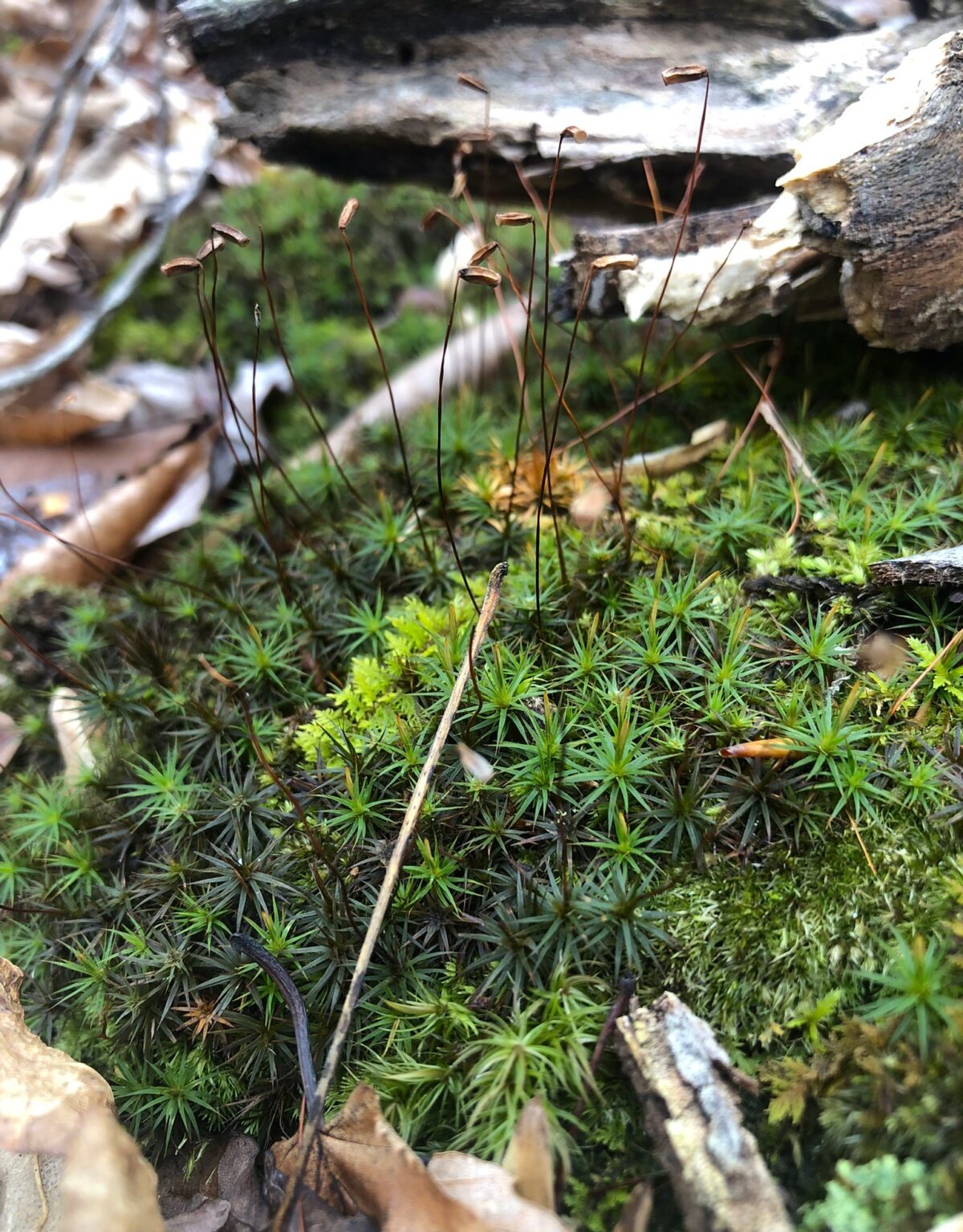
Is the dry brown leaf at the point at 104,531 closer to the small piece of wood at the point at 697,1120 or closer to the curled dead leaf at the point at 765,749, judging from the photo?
the curled dead leaf at the point at 765,749

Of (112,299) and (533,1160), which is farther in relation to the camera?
(112,299)

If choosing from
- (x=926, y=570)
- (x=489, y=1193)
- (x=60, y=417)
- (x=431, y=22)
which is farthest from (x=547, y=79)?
(x=489, y=1193)

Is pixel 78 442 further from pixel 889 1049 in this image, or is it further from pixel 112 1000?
pixel 889 1049

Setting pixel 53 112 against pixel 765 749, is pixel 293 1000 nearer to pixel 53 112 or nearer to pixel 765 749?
pixel 765 749

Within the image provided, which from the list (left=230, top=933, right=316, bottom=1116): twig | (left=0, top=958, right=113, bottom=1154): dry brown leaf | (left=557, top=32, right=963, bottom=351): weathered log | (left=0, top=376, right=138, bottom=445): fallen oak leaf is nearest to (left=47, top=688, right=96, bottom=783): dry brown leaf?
(left=0, top=958, right=113, bottom=1154): dry brown leaf

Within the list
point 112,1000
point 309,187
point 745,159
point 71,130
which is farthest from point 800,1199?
point 71,130

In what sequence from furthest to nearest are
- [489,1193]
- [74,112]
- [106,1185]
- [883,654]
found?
[74,112] → [883,654] → [489,1193] → [106,1185]
